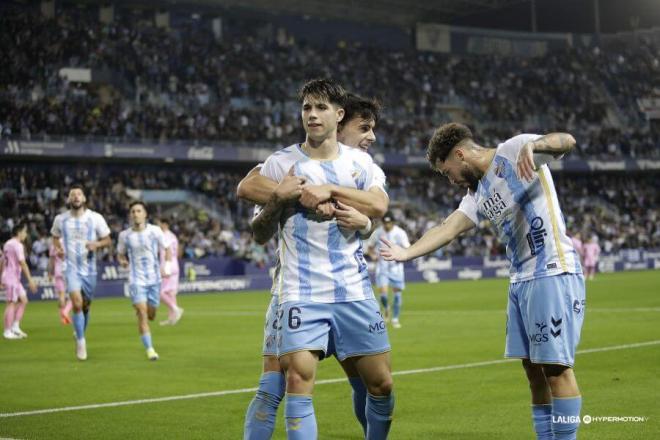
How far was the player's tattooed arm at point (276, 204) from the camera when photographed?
19.4 feet

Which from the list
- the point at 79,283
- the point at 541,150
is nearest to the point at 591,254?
the point at 79,283

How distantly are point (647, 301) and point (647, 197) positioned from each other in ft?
126

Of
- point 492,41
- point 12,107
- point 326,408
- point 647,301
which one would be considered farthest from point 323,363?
point 492,41

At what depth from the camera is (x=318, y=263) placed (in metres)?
6.12

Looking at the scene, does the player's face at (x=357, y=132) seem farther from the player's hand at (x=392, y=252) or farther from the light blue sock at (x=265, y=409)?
the light blue sock at (x=265, y=409)

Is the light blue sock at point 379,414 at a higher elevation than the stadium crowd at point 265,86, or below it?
below

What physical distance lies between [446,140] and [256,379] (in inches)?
260

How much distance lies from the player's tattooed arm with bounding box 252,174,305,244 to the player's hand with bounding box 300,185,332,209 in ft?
0.12

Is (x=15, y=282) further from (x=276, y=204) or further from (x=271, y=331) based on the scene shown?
(x=276, y=204)

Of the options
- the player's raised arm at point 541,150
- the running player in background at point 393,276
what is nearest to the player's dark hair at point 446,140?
the player's raised arm at point 541,150

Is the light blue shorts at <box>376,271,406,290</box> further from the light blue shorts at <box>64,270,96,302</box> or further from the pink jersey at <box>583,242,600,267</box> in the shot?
the pink jersey at <box>583,242,600,267</box>

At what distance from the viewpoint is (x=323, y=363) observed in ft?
47.1

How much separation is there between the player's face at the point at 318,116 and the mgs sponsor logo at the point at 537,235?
1667 mm

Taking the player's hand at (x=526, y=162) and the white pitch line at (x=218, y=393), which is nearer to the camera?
the player's hand at (x=526, y=162)
